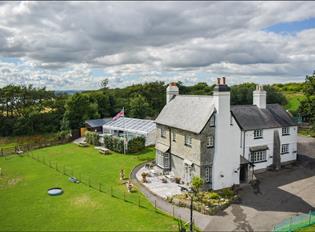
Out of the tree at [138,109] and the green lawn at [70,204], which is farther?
the tree at [138,109]

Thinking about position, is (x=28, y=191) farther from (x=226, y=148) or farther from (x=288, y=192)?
(x=288, y=192)


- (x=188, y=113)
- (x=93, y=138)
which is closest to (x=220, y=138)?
(x=188, y=113)

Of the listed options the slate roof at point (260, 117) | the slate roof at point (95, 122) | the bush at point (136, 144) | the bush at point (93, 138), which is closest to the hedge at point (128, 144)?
the bush at point (136, 144)

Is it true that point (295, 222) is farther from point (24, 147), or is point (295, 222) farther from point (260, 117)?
point (24, 147)

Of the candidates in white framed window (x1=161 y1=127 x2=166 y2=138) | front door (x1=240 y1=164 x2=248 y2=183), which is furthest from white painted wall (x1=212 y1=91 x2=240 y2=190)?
white framed window (x1=161 y1=127 x2=166 y2=138)

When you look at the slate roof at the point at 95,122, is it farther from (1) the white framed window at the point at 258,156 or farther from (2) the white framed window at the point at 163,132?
(1) the white framed window at the point at 258,156

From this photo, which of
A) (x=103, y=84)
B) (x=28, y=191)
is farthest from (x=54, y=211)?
(x=103, y=84)

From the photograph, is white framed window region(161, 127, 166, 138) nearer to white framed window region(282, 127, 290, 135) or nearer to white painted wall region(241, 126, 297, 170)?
white painted wall region(241, 126, 297, 170)
